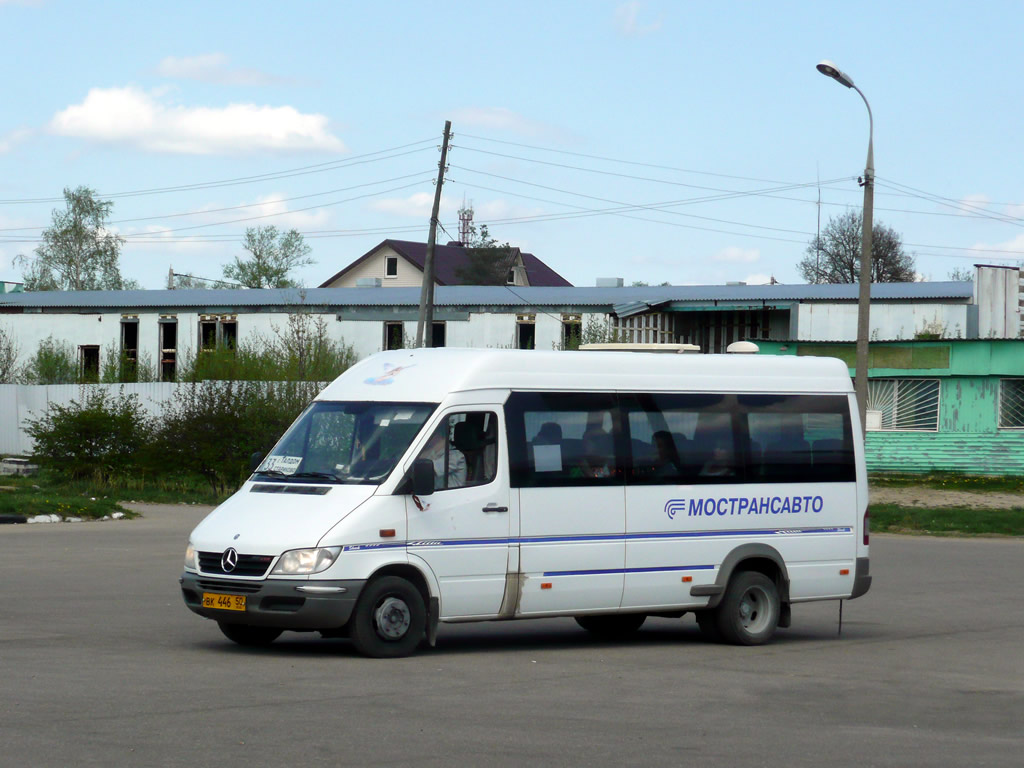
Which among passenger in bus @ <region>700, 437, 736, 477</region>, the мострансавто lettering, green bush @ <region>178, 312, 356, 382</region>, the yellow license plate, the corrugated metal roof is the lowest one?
the yellow license plate

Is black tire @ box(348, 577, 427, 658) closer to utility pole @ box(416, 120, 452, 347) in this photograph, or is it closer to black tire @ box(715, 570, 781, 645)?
black tire @ box(715, 570, 781, 645)

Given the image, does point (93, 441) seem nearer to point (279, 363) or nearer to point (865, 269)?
point (279, 363)

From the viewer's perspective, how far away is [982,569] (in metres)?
21.6

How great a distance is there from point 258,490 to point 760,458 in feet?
15.7

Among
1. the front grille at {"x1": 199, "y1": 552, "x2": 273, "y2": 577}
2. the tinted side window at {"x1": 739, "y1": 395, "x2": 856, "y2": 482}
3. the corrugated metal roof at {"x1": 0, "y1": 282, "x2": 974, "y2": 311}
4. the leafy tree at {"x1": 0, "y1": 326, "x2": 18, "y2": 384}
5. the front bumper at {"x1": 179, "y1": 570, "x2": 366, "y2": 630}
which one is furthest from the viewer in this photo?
the leafy tree at {"x1": 0, "y1": 326, "x2": 18, "y2": 384}

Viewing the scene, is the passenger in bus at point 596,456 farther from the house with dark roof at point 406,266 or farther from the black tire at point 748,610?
the house with dark roof at point 406,266

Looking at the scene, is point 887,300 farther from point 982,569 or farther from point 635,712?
point 635,712

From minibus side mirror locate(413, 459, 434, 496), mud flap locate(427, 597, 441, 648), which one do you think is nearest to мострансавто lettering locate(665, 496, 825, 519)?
mud flap locate(427, 597, 441, 648)

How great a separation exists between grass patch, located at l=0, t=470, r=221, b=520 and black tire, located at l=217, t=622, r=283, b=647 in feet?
54.5

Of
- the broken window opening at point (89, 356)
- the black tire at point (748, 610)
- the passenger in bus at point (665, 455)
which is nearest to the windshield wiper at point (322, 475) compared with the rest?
the passenger in bus at point (665, 455)

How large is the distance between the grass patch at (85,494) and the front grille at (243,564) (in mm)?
17182

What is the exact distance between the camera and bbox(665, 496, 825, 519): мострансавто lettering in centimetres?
1330

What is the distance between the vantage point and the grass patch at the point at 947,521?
95.1 ft

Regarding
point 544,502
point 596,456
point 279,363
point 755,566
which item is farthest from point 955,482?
point 544,502
